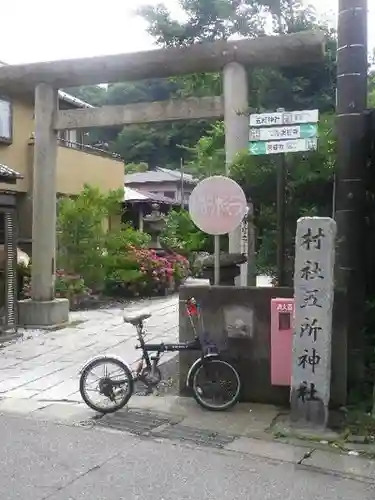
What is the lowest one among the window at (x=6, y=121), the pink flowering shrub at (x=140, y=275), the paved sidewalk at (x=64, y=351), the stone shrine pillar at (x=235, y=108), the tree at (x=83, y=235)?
the paved sidewalk at (x=64, y=351)

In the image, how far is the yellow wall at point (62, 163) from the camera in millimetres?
18688

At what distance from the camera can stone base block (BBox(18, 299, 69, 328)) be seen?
13.0 metres

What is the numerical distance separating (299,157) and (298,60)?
12.3 ft

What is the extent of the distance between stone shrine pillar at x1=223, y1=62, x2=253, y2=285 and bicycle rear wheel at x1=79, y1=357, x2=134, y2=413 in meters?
4.44

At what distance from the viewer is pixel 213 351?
734 cm

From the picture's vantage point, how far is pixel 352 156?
7.03 m

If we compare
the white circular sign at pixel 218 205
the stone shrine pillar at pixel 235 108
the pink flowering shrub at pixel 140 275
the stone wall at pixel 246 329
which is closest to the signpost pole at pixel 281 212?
the white circular sign at pixel 218 205

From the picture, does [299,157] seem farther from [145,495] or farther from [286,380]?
[145,495]

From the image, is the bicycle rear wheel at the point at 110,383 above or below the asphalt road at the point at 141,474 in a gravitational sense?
above

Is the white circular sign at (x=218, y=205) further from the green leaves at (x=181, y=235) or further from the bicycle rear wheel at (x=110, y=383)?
the green leaves at (x=181, y=235)

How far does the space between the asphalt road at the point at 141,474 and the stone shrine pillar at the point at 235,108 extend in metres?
5.70

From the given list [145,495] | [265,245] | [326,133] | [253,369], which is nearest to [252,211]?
[265,245]

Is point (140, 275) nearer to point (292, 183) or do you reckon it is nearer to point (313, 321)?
point (292, 183)

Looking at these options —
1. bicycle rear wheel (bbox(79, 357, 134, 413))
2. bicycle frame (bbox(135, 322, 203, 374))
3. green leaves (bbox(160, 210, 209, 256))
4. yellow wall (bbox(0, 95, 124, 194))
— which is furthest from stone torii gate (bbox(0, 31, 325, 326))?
green leaves (bbox(160, 210, 209, 256))
